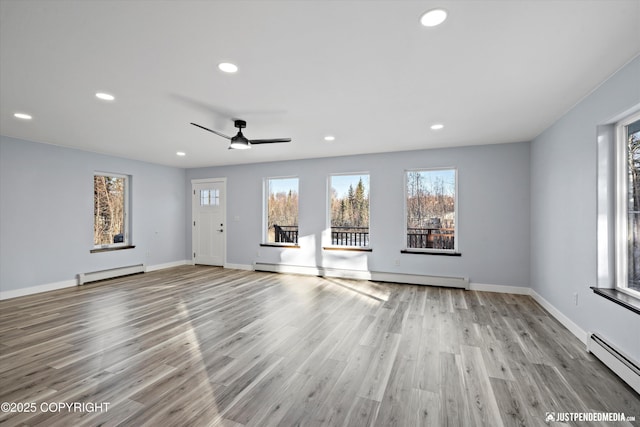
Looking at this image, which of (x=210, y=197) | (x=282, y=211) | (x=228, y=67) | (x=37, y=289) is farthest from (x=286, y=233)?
(x=228, y=67)

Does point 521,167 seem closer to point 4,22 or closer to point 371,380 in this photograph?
point 371,380

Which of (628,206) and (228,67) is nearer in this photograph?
(228,67)

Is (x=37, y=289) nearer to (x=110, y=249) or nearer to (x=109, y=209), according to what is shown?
(x=110, y=249)

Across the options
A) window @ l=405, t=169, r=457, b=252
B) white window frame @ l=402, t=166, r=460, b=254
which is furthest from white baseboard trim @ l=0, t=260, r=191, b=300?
window @ l=405, t=169, r=457, b=252

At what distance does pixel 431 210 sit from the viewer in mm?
5586

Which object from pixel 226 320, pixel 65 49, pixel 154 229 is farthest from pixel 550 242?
pixel 154 229

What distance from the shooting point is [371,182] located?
592cm

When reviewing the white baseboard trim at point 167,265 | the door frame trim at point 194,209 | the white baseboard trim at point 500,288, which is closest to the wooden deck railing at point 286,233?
the door frame trim at point 194,209

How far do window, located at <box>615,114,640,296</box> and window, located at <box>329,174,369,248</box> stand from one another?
12.5ft

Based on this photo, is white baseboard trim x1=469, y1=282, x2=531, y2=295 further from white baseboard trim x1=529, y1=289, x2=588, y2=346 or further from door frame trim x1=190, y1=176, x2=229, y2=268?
door frame trim x1=190, y1=176, x2=229, y2=268

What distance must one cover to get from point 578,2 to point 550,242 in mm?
3300

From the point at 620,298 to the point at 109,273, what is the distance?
7.78 m

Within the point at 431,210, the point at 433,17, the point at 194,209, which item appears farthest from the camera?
the point at 194,209

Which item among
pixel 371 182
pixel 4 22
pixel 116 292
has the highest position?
pixel 4 22
